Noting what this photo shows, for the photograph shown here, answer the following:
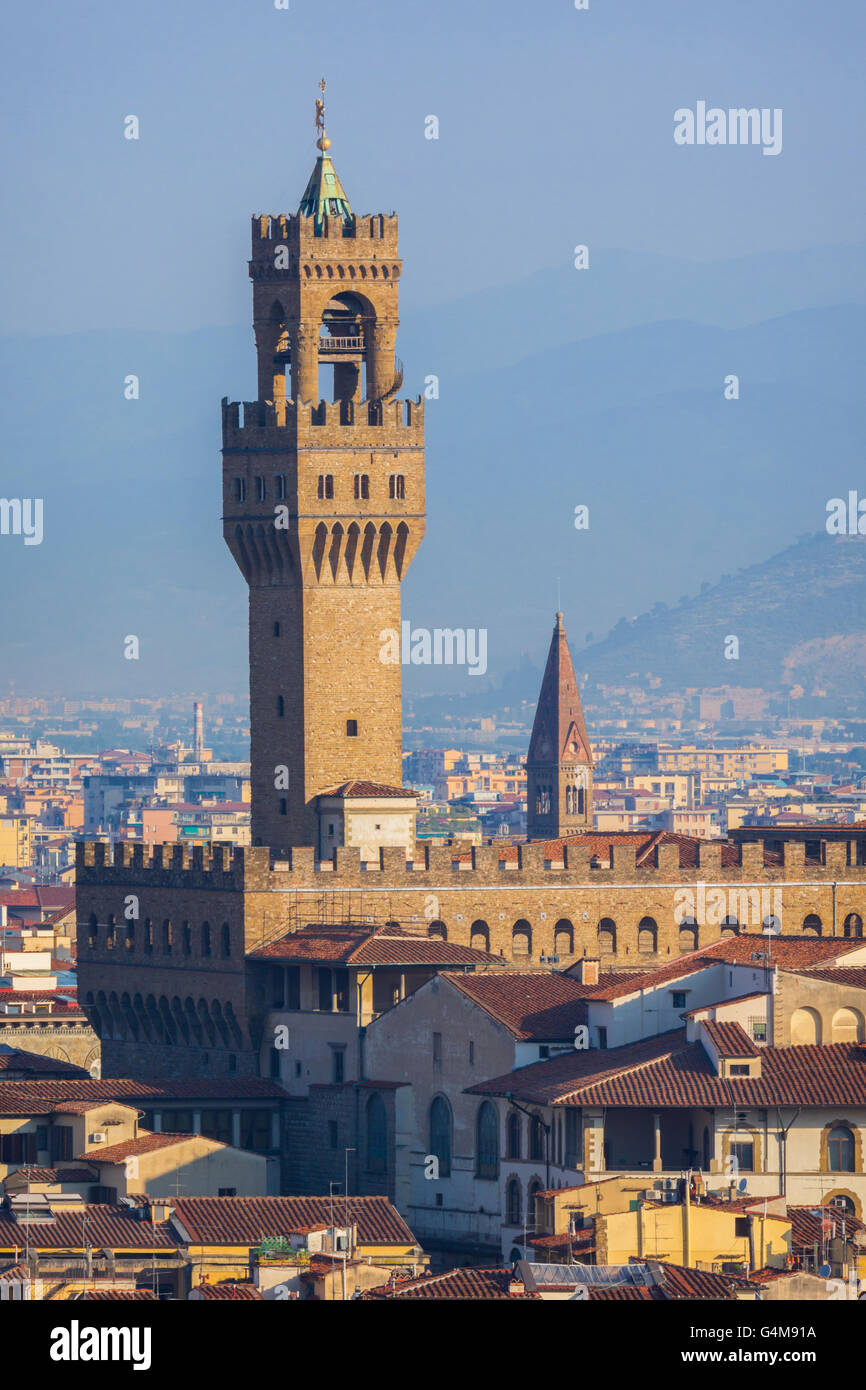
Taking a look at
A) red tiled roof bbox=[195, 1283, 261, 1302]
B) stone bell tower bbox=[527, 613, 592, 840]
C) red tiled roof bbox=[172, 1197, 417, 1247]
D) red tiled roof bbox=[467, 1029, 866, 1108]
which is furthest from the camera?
stone bell tower bbox=[527, 613, 592, 840]

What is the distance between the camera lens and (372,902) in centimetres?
7025

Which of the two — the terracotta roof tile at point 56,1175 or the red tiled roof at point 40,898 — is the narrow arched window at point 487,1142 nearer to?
the terracotta roof tile at point 56,1175

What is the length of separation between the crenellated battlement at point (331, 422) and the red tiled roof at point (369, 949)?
497 inches

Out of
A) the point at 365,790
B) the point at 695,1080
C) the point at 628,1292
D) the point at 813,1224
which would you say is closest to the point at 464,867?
the point at 365,790

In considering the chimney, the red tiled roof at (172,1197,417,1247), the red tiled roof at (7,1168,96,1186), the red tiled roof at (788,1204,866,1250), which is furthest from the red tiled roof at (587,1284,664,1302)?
the chimney

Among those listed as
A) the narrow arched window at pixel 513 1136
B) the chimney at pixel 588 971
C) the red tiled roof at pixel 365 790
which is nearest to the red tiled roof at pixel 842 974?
the chimney at pixel 588 971

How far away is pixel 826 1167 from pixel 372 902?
1892 cm

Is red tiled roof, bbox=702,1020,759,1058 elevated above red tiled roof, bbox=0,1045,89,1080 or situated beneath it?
situated beneath

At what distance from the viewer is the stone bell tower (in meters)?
154

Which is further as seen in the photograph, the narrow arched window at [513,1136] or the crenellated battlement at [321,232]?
the crenellated battlement at [321,232]

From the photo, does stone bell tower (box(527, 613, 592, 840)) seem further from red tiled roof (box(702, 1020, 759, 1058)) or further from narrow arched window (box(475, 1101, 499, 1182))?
red tiled roof (box(702, 1020, 759, 1058))

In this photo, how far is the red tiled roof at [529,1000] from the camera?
59.6 metres

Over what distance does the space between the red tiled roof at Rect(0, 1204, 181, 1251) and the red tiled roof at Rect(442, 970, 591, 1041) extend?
35.7 ft
